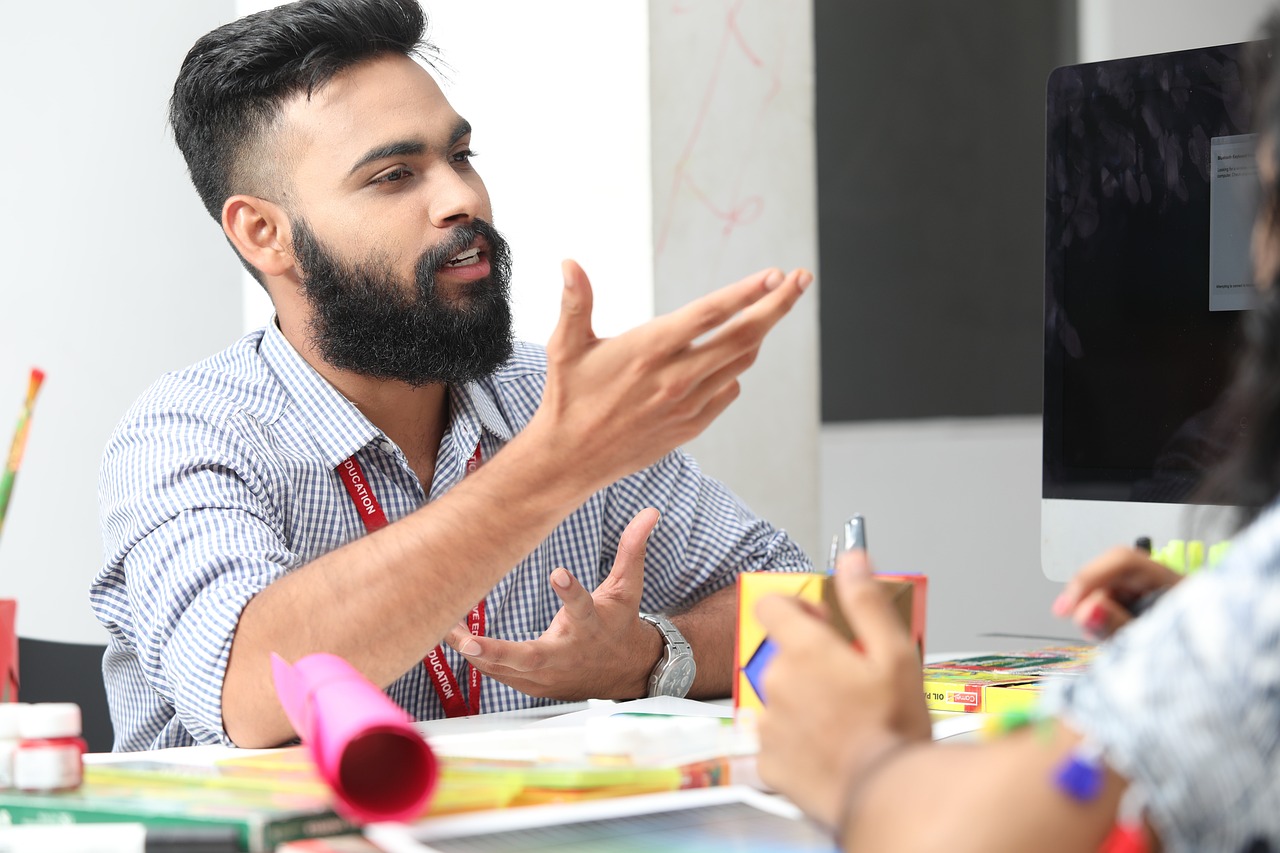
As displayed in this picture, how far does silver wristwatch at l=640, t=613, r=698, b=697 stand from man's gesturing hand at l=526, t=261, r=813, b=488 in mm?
291

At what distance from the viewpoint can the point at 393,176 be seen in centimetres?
157

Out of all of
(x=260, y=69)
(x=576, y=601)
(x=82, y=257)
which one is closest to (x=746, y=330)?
(x=576, y=601)

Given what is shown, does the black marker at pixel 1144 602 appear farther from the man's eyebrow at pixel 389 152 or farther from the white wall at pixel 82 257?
the white wall at pixel 82 257

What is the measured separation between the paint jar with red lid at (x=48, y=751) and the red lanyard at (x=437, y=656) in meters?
0.57

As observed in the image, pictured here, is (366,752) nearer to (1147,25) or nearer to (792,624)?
(792,624)

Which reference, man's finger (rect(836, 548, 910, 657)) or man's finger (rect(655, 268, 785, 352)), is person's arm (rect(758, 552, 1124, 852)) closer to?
man's finger (rect(836, 548, 910, 657))

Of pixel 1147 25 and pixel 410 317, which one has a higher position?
pixel 1147 25

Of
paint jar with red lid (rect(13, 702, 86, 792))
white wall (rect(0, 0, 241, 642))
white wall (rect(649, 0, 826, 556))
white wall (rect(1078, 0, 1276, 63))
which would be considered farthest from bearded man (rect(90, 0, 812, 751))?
white wall (rect(1078, 0, 1276, 63))

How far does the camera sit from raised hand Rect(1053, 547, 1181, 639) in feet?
2.81

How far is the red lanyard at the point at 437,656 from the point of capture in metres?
1.43

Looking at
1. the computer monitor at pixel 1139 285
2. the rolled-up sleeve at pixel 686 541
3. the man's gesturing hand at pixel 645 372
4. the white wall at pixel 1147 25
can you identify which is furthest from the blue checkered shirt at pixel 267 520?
the white wall at pixel 1147 25

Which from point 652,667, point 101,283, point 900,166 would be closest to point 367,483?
point 652,667

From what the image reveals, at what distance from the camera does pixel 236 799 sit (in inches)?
30.8

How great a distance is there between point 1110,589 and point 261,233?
3.76 ft
